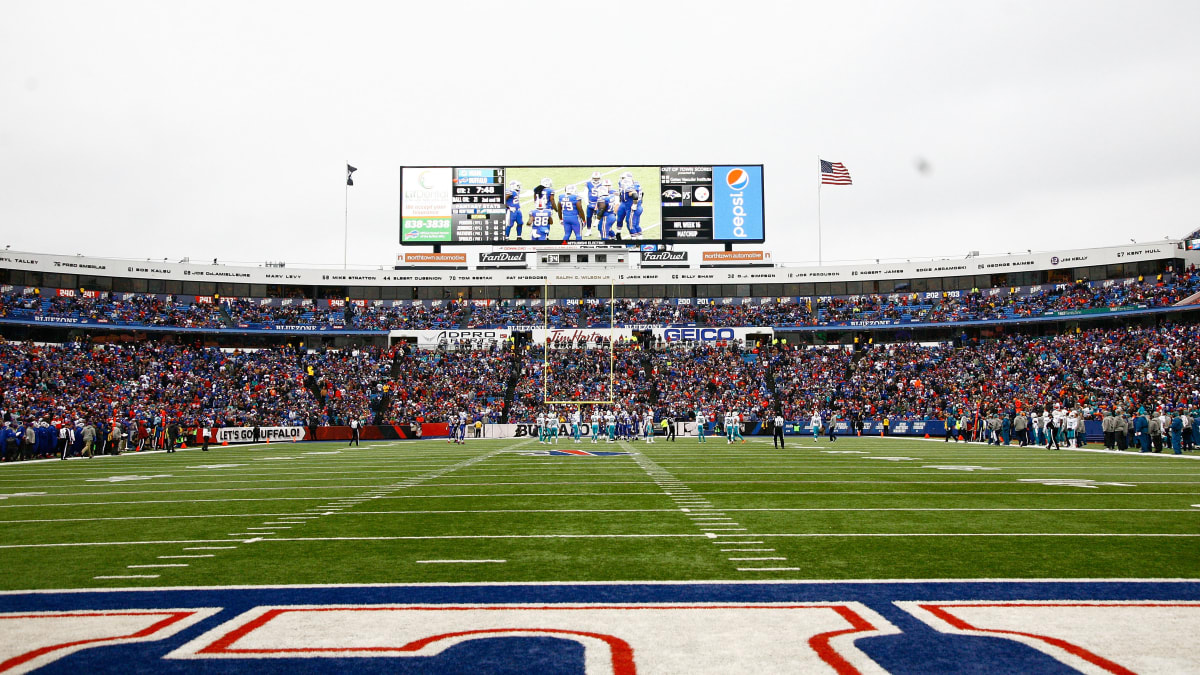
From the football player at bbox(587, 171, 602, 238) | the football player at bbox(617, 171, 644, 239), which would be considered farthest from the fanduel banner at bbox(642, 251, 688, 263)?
the football player at bbox(587, 171, 602, 238)

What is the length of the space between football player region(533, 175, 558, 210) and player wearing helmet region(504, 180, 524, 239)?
114 cm

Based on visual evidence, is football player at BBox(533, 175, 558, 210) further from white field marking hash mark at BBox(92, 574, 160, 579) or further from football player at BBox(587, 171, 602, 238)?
white field marking hash mark at BBox(92, 574, 160, 579)

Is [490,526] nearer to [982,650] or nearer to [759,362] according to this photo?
[982,650]

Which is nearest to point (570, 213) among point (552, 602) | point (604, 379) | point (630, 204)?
point (630, 204)

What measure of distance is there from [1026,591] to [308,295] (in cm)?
5791

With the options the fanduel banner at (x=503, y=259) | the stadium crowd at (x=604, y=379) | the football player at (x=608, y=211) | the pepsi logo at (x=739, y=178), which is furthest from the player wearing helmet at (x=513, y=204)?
the pepsi logo at (x=739, y=178)

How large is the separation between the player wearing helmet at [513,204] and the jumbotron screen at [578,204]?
0.21 ft

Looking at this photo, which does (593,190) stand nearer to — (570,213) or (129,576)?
(570,213)

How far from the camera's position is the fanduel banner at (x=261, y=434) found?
123 ft

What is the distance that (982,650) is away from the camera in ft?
14.8

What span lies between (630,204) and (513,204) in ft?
25.1

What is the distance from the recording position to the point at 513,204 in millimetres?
51406

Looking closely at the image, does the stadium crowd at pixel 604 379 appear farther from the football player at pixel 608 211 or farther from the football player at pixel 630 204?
the football player at pixel 630 204

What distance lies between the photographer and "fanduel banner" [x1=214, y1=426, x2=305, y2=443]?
3747 cm
